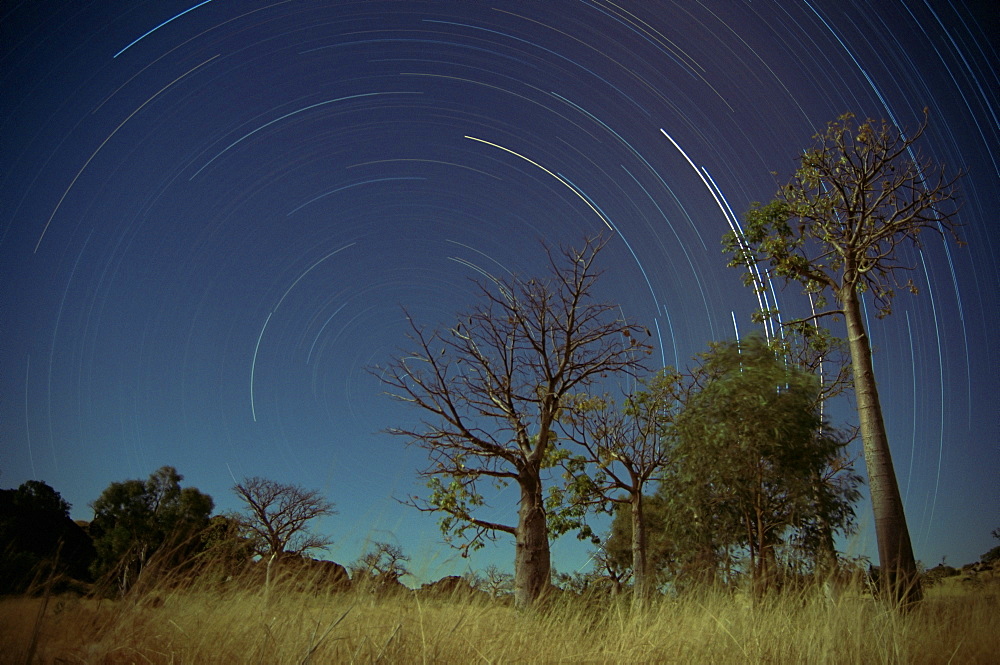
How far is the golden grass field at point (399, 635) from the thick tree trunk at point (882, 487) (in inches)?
70.8

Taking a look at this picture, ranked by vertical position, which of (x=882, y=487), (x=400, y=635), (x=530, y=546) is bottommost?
(x=400, y=635)

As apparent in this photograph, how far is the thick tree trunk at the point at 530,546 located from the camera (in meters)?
7.70

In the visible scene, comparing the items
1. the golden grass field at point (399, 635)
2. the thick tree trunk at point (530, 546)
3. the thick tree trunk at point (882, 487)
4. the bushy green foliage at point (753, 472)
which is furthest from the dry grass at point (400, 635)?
the bushy green foliage at point (753, 472)

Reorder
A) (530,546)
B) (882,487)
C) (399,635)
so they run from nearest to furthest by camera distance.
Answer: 1. (399,635)
2. (882,487)
3. (530,546)

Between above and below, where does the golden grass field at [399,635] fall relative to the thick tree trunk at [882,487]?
below

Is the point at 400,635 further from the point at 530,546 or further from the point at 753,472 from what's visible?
the point at 753,472

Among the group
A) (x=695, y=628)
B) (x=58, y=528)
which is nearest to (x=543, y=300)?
(x=695, y=628)

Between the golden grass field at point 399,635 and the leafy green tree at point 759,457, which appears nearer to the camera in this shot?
the golden grass field at point 399,635

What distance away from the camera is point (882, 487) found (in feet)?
25.6

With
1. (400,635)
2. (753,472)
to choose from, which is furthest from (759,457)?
(400,635)

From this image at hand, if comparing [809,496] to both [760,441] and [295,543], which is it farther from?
[295,543]

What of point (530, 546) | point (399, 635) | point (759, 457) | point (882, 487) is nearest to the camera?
point (399, 635)

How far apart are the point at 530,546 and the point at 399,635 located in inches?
185

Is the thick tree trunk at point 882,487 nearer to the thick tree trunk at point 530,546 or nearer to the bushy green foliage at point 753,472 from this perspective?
the bushy green foliage at point 753,472
